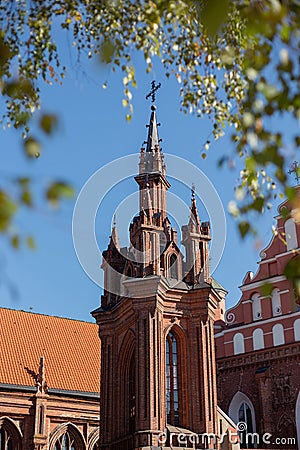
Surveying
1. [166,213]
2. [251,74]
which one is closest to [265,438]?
[166,213]

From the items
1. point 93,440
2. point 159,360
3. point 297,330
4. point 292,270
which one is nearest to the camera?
point 292,270

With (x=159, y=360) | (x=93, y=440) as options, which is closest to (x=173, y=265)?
(x=159, y=360)

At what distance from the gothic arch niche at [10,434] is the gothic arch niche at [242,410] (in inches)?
341

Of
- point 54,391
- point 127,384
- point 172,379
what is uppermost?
point 54,391

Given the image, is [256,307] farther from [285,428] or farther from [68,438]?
[68,438]

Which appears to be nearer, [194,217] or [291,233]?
[194,217]

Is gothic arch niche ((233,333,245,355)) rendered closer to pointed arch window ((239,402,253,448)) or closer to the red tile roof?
pointed arch window ((239,402,253,448))

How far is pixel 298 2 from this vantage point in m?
4.97

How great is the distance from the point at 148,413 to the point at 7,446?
10.5 metres

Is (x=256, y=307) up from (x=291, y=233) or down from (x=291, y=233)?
down

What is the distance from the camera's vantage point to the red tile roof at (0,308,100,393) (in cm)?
2933

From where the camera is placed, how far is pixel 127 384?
21359mm

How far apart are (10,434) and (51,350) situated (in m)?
5.59

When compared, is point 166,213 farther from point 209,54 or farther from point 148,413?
point 209,54
